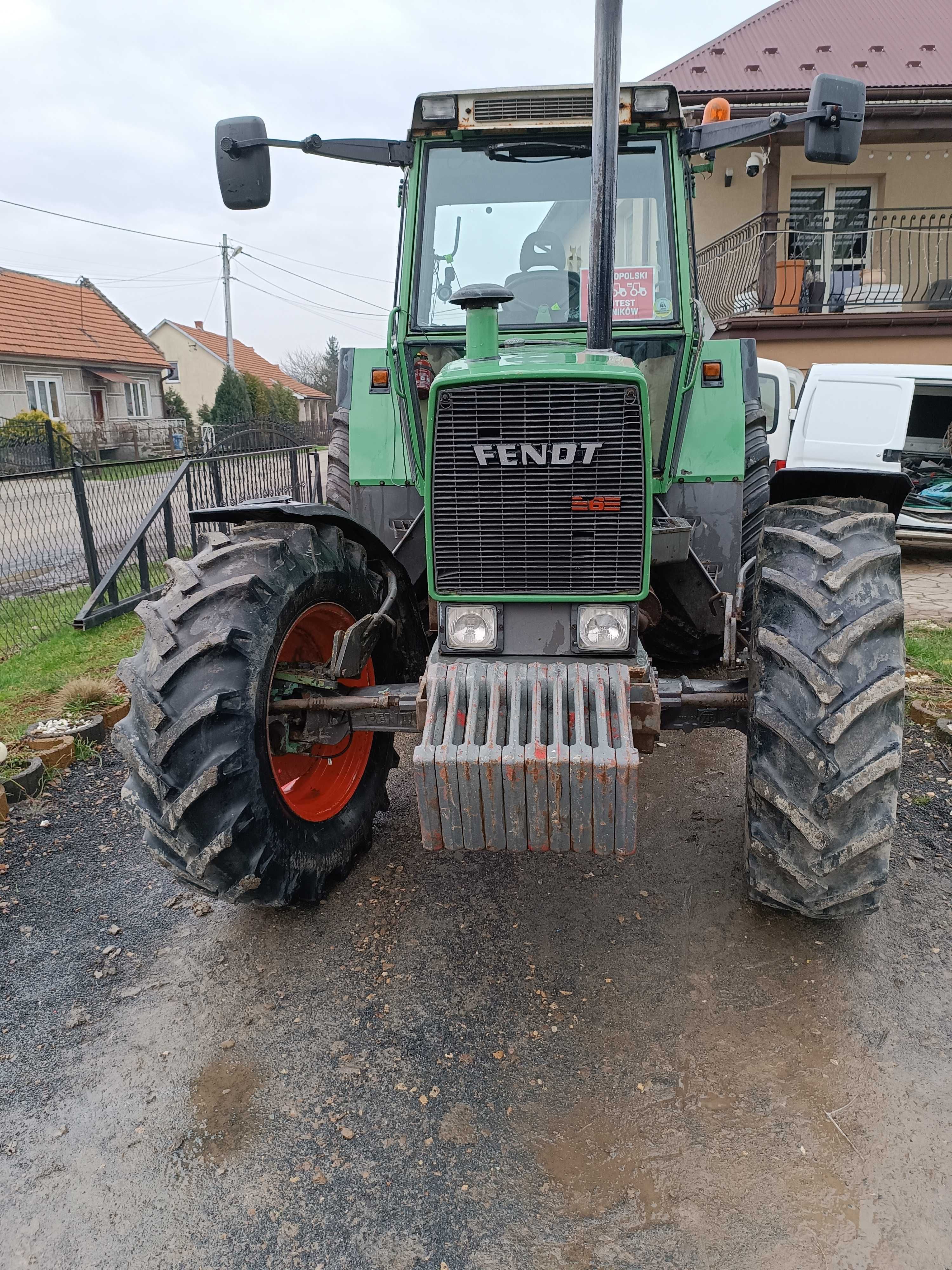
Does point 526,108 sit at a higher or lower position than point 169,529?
higher

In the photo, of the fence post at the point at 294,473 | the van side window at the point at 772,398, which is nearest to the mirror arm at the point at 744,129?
the van side window at the point at 772,398

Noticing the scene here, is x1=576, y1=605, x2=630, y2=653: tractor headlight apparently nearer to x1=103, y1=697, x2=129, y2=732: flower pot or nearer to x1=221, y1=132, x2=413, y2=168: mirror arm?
x1=221, y1=132, x2=413, y2=168: mirror arm

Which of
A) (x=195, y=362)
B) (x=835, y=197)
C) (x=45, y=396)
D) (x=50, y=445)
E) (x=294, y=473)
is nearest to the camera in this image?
(x=294, y=473)

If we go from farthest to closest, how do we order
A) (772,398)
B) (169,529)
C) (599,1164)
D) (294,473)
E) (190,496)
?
(294,473) < (772,398) < (190,496) < (169,529) < (599,1164)

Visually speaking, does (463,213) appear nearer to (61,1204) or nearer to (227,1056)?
(227,1056)

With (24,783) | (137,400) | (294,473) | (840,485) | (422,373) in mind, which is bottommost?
(24,783)

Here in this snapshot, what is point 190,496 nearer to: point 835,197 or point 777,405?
point 777,405

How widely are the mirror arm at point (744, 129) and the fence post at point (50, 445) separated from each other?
18662 millimetres

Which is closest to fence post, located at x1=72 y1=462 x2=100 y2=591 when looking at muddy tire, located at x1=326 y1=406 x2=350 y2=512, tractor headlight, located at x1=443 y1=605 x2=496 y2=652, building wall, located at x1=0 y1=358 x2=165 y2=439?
muddy tire, located at x1=326 y1=406 x2=350 y2=512

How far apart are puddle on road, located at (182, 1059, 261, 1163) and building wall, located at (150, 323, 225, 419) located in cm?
5325

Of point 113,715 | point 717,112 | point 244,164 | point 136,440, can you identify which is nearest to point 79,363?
point 136,440

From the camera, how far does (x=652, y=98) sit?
3631 mm

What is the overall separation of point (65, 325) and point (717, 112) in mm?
35128

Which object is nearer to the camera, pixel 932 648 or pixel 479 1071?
pixel 479 1071
